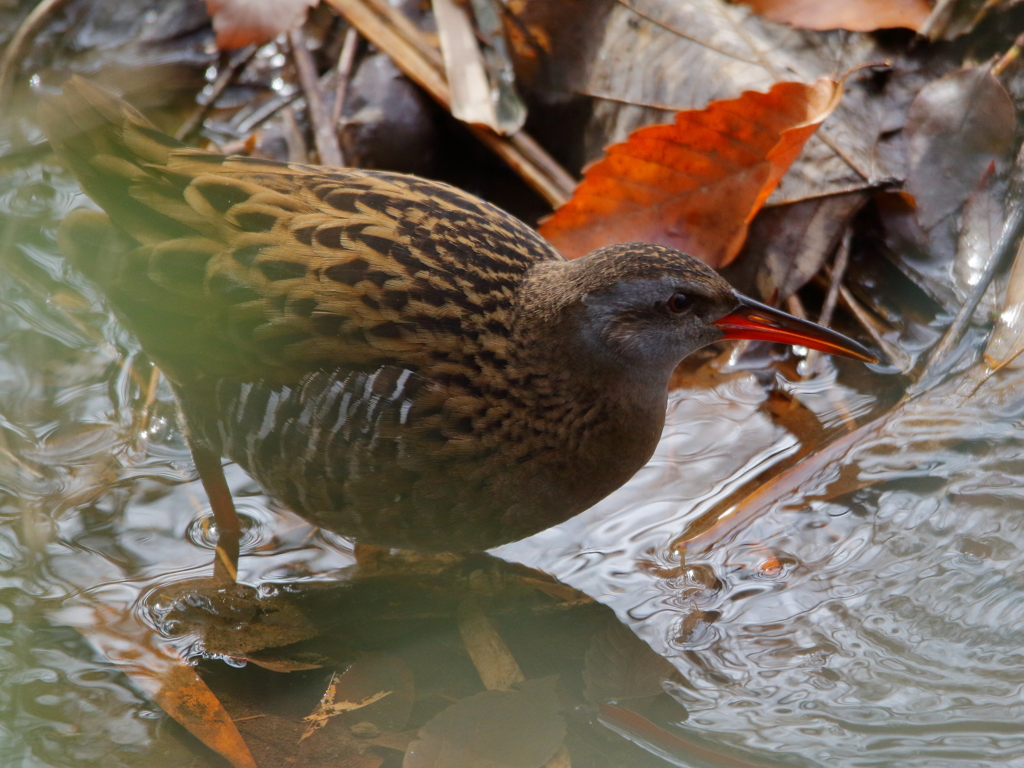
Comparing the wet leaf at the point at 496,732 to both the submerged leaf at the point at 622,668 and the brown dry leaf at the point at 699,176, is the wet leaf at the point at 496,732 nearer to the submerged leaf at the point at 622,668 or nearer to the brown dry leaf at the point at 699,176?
the submerged leaf at the point at 622,668

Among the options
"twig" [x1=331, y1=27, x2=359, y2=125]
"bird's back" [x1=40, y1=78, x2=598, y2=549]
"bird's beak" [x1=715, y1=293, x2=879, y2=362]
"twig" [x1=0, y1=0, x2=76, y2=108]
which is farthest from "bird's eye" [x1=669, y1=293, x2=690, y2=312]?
"twig" [x1=0, y1=0, x2=76, y2=108]

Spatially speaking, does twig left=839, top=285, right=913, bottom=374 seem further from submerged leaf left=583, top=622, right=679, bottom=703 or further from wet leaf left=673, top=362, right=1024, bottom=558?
submerged leaf left=583, top=622, right=679, bottom=703

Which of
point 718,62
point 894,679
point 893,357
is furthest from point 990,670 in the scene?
point 718,62

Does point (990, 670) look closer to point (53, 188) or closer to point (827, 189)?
point (827, 189)

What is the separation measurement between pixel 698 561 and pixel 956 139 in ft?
5.37

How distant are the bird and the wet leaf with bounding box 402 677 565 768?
0.39 metres

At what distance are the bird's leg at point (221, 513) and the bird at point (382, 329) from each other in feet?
0.49

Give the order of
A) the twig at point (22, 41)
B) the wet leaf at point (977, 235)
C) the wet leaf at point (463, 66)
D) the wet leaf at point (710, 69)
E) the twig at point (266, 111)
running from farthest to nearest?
the twig at point (266, 111) → the twig at point (22, 41) → the wet leaf at point (463, 66) → the wet leaf at point (710, 69) → the wet leaf at point (977, 235)

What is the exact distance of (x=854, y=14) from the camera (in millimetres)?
3471

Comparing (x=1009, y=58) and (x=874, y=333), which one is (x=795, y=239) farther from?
(x=1009, y=58)

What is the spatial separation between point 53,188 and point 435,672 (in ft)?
8.02

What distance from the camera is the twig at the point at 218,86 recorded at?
161 inches

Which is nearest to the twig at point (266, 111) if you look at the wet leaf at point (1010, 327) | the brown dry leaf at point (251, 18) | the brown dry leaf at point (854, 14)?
the brown dry leaf at point (251, 18)

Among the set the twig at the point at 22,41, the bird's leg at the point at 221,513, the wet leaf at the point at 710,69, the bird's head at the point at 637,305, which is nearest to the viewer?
the bird's head at the point at 637,305
